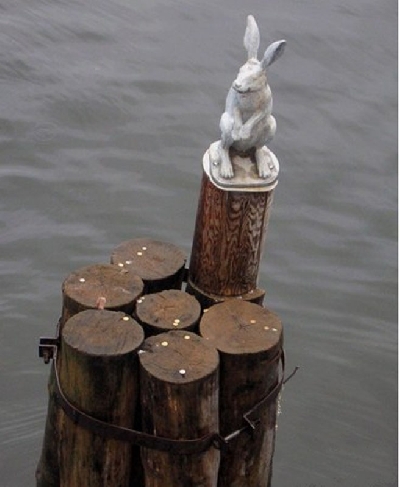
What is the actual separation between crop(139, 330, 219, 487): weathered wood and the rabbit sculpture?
0.79 meters

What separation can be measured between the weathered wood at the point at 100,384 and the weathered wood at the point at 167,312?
108mm

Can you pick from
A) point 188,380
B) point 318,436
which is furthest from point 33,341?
point 188,380

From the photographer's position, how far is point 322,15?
1116cm

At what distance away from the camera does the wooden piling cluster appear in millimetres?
3986

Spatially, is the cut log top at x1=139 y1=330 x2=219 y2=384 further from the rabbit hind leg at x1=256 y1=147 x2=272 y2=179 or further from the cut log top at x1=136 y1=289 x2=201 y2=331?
the rabbit hind leg at x1=256 y1=147 x2=272 y2=179

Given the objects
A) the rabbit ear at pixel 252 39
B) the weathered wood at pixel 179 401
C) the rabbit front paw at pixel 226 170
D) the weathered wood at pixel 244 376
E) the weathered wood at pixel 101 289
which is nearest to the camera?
the weathered wood at pixel 179 401

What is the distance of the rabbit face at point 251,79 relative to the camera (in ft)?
14.3

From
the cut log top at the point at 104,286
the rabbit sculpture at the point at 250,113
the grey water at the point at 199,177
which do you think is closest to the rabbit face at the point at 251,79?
the rabbit sculpture at the point at 250,113

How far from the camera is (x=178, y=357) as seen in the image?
4000mm

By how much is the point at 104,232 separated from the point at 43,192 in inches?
26.2

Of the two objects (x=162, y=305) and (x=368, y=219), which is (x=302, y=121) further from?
(x=162, y=305)

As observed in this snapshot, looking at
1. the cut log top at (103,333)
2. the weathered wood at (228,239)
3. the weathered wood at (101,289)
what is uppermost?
the weathered wood at (228,239)

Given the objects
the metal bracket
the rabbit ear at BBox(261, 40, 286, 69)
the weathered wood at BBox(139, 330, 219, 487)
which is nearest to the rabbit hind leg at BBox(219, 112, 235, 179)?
the rabbit ear at BBox(261, 40, 286, 69)

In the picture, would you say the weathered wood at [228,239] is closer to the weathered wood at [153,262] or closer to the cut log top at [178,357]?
the weathered wood at [153,262]
